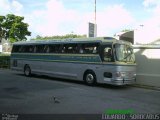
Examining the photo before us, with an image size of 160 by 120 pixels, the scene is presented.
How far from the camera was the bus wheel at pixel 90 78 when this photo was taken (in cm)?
1591

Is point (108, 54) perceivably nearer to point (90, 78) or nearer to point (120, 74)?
point (120, 74)

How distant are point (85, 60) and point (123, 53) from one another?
2415 mm

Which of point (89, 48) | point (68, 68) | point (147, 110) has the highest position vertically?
point (89, 48)

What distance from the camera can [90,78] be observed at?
16.0 meters

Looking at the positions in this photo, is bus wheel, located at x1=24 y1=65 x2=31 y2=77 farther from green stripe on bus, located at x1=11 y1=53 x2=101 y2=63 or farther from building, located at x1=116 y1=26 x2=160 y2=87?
building, located at x1=116 y1=26 x2=160 y2=87

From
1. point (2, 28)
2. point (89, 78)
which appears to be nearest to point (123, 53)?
point (89, 78)

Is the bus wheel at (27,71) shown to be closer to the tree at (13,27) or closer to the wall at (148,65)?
the wall at (148,65)

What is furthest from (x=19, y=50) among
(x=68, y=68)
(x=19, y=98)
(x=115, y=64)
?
(x=19, y=98)

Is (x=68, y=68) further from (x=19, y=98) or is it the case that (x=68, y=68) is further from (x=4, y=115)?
(x=4, y=115)

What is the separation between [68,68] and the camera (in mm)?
17438

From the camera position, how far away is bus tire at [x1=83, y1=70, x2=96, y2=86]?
15.9m

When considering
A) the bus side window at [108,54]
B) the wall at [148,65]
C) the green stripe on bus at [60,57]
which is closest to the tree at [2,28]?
the green stripe on bus at [60,57]

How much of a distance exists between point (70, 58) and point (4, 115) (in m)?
9.47

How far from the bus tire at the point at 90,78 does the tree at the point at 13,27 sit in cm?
3008
